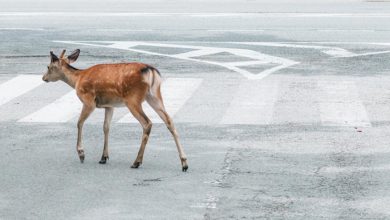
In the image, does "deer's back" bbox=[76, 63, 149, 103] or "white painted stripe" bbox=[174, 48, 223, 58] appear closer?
"deer's back" bbox=[76, 63, 149, 103]

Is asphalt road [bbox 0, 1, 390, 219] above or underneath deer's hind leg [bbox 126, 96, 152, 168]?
underneath

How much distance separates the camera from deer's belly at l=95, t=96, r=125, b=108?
437 inches

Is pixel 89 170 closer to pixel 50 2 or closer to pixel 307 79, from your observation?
pixel 307 79

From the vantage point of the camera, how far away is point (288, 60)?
2081 cm

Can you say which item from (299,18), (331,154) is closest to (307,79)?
(331,154)

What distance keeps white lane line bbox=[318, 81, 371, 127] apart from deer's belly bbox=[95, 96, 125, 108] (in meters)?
3.56

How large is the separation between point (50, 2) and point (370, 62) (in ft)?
60.8

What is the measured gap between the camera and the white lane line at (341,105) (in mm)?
14055

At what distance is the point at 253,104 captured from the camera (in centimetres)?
1551

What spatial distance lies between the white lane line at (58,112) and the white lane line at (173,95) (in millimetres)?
775

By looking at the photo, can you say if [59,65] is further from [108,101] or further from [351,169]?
[351,169]

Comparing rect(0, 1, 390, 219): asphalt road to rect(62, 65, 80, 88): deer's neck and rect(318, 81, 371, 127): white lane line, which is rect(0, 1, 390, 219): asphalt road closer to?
rect(318, 81, 371, 127): white lane line

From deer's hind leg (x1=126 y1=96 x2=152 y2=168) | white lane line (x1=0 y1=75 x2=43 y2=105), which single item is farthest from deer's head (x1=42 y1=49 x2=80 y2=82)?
white lane line (x1=0 y1=75 x2=43 y2=105)

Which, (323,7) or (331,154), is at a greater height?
(331,154)
